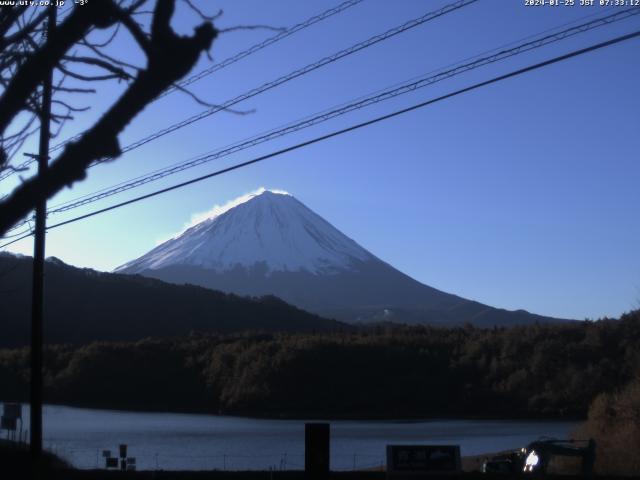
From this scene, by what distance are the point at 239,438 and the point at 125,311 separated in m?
46.4

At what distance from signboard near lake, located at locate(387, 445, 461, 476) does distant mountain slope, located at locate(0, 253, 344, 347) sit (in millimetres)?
53611

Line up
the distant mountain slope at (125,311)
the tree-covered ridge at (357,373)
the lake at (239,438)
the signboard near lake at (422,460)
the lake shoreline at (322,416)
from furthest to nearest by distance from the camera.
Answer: the distant mountain slope at (125,311) → the tree-covered ridge at (357,373) → the lake shoreline at (322,416) → the lake at (239,438) → the signboard near lake at (422,460)

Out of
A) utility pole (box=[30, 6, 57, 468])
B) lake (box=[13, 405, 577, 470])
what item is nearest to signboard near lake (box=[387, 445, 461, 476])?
utility pole (box=[30, 6, 57, 468])

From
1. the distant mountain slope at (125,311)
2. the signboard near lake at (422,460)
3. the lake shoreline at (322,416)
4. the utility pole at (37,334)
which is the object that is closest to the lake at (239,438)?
the lake shoreline at (322,416)

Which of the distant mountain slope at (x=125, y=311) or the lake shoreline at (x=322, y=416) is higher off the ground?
the distant mountain slope at (x=125, y=311)

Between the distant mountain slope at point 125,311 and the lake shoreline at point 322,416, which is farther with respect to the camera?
the distant mountain slope at point 125,311

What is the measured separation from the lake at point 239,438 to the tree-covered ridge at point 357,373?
3.79 m

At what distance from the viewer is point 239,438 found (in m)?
37.4

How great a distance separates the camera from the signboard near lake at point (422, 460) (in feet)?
49.6

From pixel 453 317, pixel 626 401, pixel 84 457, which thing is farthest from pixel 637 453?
pixel 453 317

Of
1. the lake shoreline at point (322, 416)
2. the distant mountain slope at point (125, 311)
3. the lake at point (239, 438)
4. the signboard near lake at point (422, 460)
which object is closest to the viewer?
the signboard near lake at point (422, 460)

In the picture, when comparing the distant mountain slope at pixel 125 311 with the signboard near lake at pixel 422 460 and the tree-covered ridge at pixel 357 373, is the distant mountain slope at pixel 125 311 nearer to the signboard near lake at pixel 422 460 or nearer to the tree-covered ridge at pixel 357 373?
the tree-covered ridge at pixel 357 373

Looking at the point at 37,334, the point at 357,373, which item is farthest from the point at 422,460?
the point at 357,373

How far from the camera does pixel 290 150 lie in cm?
1367
